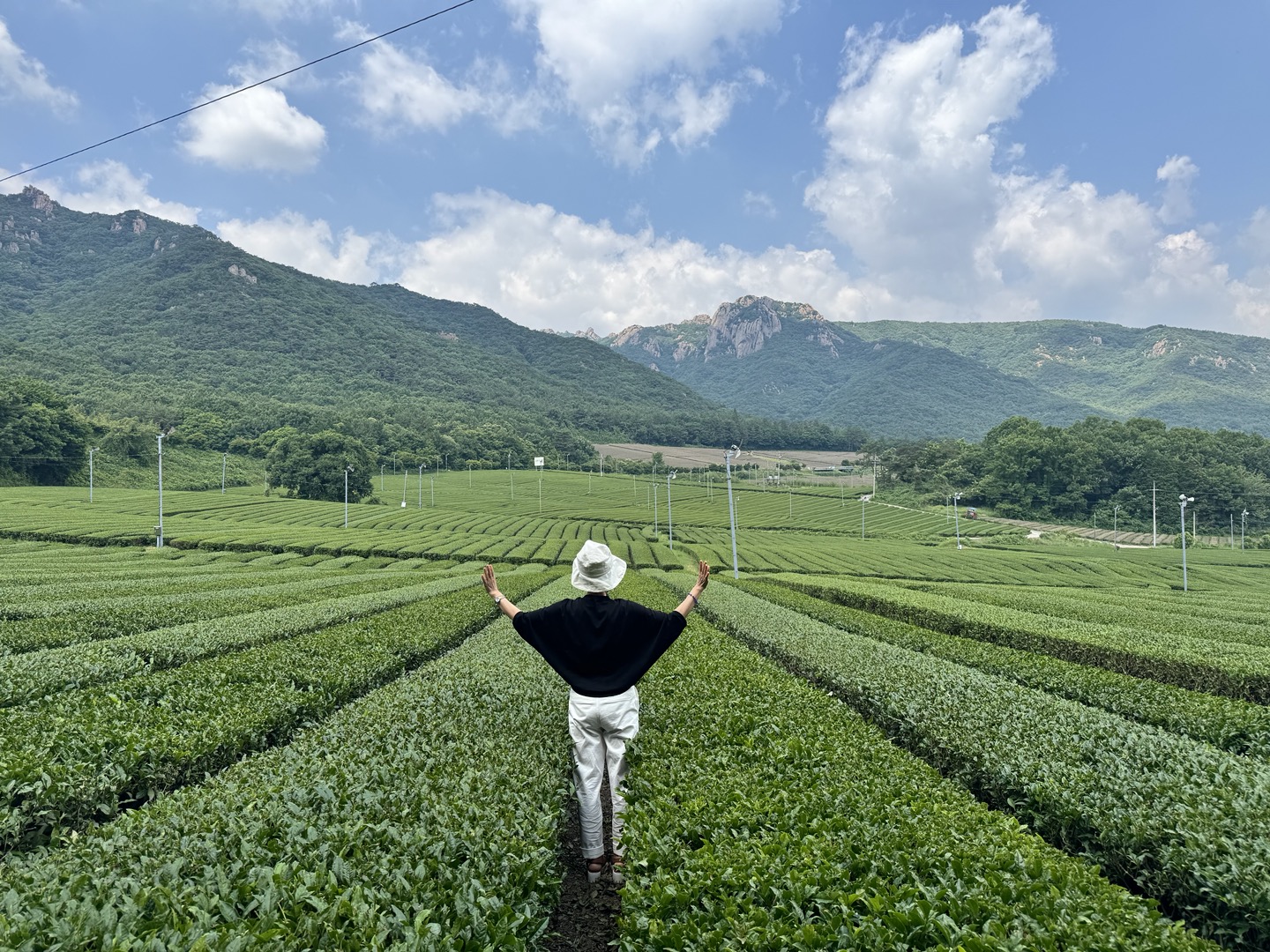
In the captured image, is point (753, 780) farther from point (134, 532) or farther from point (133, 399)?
point (133, 399)

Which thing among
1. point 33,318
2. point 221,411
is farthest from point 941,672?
point 33,318

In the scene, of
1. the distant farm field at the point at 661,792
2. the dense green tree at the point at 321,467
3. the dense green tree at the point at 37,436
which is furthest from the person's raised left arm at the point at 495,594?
the dense green tree at the point at 37,436

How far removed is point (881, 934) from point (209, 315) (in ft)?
642

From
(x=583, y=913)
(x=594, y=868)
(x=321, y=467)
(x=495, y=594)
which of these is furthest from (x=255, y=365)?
(x=583, y=913)

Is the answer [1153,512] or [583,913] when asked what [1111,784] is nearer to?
[583,913]

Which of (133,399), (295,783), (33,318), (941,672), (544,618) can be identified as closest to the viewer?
(295,783)

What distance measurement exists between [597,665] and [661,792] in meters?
0.99

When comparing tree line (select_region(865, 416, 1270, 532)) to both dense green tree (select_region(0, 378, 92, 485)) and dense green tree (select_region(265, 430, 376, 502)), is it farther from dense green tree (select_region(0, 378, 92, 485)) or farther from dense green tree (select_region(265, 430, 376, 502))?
dense green tree (select_region(0, 378, 92, 485))

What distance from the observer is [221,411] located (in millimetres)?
108688

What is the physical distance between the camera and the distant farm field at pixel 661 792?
2951mm

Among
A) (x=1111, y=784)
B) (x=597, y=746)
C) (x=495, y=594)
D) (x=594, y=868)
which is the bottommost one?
(x=594, y=868)

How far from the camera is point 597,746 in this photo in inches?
197

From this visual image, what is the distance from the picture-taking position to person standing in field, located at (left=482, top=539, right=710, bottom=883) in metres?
4.87

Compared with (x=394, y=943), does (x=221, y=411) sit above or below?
above
